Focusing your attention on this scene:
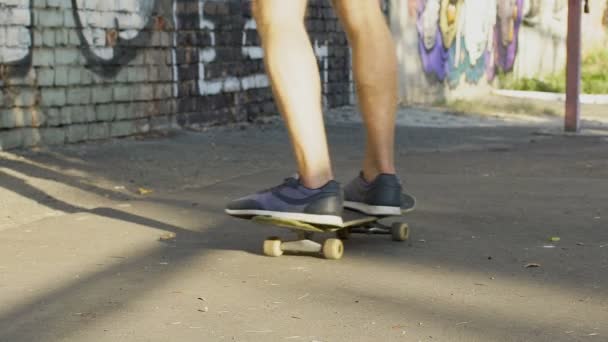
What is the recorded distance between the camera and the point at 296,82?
3578mm

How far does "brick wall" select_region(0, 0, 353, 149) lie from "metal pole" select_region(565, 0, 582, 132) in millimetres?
2807

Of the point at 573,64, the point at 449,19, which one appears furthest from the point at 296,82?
the point at 449,19

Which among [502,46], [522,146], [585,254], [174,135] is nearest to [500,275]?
[585,254]

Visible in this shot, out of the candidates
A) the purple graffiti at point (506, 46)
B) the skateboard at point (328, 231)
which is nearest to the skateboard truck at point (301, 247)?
the skateboard at point (328, 231)

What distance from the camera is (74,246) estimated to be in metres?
3.96

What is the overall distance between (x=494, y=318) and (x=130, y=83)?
6.17 m

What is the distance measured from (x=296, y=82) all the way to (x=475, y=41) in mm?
14065

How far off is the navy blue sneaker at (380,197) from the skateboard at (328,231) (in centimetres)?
3

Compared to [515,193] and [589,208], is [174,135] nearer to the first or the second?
[515,193]

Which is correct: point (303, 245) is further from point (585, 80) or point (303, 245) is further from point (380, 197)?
point (585, 80)

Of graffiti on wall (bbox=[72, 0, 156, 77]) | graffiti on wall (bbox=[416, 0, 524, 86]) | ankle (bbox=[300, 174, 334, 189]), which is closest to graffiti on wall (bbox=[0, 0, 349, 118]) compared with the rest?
graffiti on wall (bbox=[72, 0, 156, 77])

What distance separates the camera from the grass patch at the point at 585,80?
17.2m

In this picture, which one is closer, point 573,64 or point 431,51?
point 573,64

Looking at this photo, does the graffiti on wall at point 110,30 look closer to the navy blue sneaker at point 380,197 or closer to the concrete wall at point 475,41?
the navy blue sneaker at point 380,197
